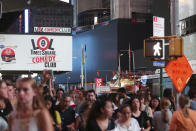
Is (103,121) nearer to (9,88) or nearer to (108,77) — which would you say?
(9,88)

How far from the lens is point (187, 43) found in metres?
45.5

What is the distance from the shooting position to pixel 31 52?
28.8m

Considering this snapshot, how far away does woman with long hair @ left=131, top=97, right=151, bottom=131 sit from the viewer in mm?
9445

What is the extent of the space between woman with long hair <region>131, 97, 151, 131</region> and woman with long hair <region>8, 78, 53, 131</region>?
5.04 metres

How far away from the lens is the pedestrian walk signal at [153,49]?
13.0m

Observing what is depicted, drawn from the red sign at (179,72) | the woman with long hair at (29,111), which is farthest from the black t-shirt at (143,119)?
the woman with long hair at (29,111)

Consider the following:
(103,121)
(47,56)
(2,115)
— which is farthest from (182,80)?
(47,56)

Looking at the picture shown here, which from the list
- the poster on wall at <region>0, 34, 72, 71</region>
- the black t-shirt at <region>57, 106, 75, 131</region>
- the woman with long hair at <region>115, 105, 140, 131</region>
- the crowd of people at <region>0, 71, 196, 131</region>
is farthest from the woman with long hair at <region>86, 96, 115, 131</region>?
the poster on wall at <region>0, 34, 72, 71</region>

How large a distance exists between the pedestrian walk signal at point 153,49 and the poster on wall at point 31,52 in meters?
15.9

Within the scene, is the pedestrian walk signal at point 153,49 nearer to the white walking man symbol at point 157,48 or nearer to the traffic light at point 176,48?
the white walking man symbol at point 157,48

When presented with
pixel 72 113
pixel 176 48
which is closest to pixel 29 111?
pixel 72 113

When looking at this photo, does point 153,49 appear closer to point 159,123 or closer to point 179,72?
point 179,72

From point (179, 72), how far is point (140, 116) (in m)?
3.40

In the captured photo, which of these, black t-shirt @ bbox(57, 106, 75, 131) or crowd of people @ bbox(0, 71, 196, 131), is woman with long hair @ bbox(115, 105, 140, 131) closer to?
crowd of people @ bbox(0, 71, 196, 131)
